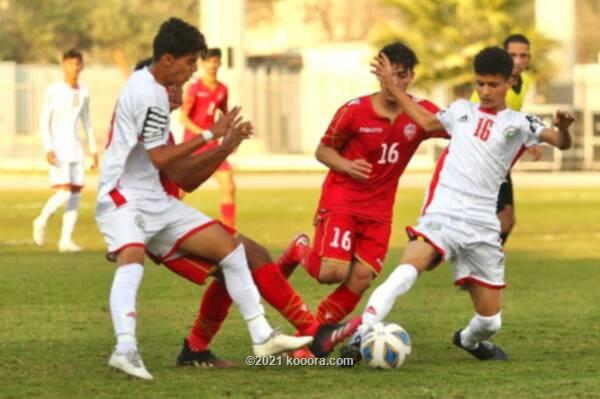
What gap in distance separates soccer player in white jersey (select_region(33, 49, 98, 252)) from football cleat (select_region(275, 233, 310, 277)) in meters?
8.15

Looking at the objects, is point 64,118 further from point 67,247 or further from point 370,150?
point 370,150

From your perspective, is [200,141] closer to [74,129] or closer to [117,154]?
[117,154]

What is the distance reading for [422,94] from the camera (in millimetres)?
46312

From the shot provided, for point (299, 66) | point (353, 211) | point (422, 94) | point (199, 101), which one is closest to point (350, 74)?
point (422, 94)

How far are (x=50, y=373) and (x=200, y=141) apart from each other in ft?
5.06

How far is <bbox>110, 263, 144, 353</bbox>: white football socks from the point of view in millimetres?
8414

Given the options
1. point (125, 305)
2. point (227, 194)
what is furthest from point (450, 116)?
point (227, 194)

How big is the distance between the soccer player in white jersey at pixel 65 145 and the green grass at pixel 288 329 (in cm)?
41

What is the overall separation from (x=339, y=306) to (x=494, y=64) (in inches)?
70.6

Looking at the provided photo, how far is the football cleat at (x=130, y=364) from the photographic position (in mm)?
8359

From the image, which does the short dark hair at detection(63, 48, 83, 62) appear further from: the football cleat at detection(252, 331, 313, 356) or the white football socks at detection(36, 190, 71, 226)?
the football cleat at detection(252, 331, 313, 356)

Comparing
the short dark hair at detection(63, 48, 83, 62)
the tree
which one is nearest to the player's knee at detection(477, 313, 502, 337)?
the short dark hair at detection(63, 48, 83, 62)

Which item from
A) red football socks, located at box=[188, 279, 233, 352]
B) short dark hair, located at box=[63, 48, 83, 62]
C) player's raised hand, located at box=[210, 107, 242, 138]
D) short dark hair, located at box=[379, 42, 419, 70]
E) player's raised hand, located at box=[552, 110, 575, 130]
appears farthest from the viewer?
short dark hair, located at box=[63, 48, 83, 62]

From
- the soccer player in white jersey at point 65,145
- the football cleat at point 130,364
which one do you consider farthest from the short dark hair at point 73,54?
the football cleat at point 130,364
